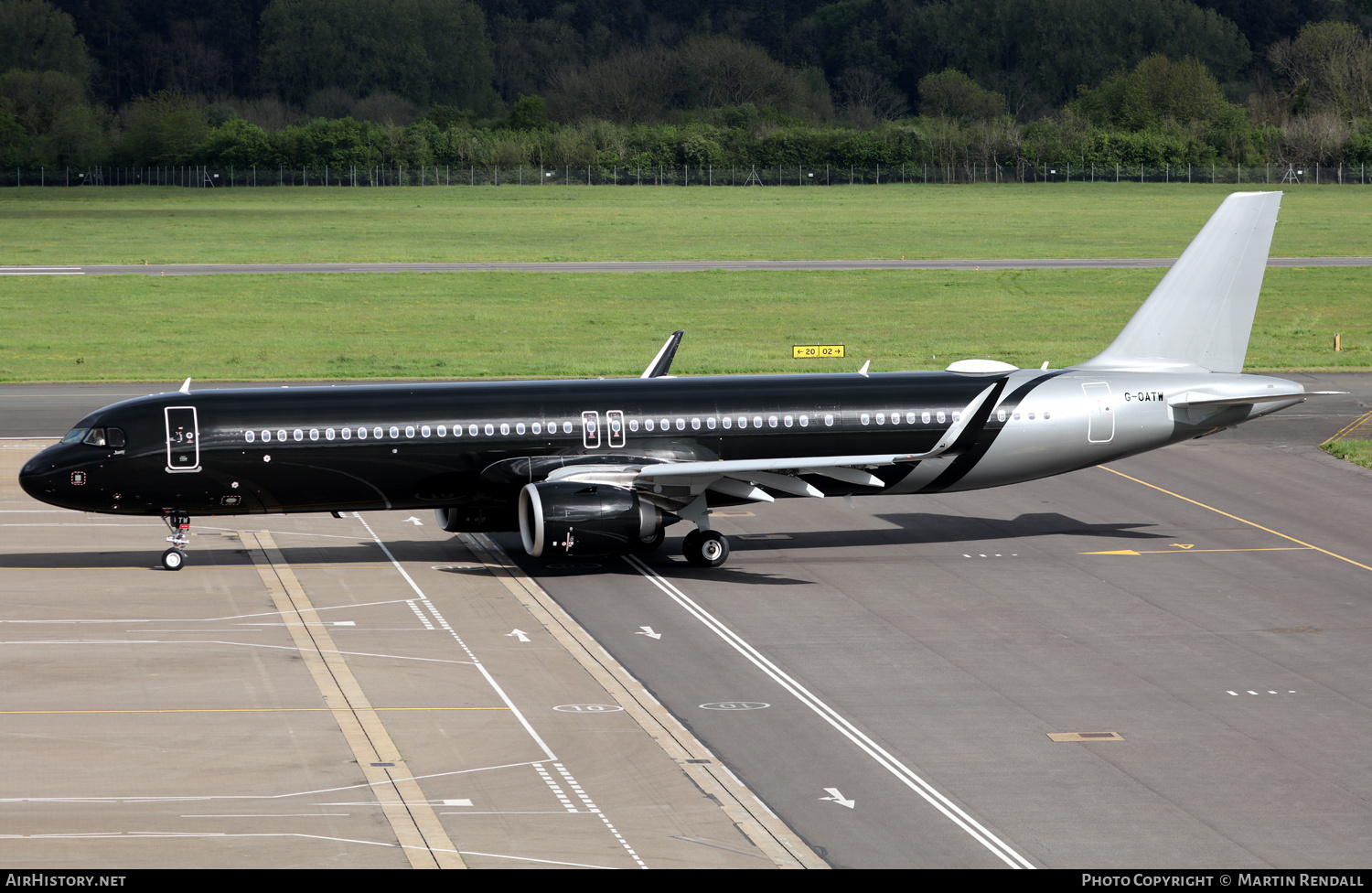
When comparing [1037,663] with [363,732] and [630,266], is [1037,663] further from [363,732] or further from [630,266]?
[630,266]

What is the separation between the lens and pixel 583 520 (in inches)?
1405

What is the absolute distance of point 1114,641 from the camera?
31.6m

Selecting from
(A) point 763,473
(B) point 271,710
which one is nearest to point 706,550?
(A) point 763,473

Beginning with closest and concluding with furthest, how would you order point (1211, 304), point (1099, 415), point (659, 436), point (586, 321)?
point (659, 436)
point (1099, 415)
point (1211, 304)
point (586, 321)

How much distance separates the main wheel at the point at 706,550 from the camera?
3794cm

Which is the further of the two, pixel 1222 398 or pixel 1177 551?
pixel 1222 398

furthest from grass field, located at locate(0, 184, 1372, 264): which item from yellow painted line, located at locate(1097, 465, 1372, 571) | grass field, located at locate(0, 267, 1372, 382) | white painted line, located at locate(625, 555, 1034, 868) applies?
white painted line, located at locate(625, 555, 1034, 868)

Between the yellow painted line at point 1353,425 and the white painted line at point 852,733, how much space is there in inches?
1176

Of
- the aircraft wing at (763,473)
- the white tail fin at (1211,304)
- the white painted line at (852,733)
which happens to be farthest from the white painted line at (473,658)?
the white tail fin at (1211,304)

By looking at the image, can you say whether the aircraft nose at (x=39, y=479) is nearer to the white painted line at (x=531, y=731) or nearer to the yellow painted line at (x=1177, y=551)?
the white painted line at (x=531, y=731)

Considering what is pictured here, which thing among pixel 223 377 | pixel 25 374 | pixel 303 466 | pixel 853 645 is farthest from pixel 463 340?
pixel 853 645

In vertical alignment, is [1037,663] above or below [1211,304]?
below

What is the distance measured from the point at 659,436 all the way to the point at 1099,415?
1152cm

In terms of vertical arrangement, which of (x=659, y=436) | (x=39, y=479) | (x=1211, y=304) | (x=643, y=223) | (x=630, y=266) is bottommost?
(x=39, y=479)
